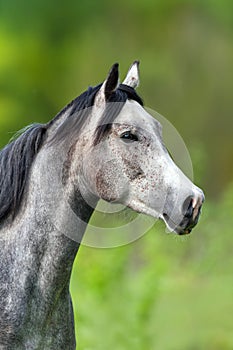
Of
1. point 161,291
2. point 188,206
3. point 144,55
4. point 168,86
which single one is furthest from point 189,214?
point 144,55

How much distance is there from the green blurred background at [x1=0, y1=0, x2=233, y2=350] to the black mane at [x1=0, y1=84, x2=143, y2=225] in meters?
6.12

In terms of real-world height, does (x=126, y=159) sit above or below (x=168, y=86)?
below

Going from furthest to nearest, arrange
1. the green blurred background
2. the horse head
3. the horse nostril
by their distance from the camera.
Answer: the green blurred background < the horse head < the horse nostril

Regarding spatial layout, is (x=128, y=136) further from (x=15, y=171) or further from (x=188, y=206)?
(x=15, y=171)

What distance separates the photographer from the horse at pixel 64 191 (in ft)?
15.3

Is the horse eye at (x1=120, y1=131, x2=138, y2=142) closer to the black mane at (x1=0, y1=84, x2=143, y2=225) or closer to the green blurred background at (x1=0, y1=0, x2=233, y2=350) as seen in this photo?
the black mane at (x1=0, y1=84, x2=143, y2=225)

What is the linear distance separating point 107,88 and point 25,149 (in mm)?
472

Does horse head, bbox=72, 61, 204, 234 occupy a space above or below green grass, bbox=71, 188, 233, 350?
above

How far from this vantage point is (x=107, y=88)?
15.5ft

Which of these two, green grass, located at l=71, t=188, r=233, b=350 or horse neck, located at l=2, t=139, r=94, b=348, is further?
green grass, located at l=71, t=188, r=233, b=350

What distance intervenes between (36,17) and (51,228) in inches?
593

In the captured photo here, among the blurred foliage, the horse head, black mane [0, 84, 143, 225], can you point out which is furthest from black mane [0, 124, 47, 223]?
the blurred foliage

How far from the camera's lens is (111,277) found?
9930 millimetres

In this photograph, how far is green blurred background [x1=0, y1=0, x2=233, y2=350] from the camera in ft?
43.1
